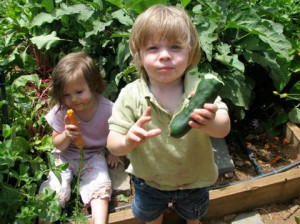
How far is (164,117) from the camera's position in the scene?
6.83 ft

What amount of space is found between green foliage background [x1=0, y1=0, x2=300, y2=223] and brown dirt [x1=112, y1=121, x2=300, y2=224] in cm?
18

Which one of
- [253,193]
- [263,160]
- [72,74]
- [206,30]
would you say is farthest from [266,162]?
[72,74]

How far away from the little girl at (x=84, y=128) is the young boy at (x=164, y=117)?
0.65 m

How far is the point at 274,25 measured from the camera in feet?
10.6

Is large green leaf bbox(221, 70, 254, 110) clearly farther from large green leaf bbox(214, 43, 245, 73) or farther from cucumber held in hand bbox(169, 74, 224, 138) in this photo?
cucumber held in hand bbox(169, 74, 224, 138)

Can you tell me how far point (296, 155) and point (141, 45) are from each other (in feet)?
7.10

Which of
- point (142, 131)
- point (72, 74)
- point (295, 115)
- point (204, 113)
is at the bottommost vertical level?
point (295, 115)

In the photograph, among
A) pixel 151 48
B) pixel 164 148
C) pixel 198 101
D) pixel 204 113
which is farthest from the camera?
pixel 164 148

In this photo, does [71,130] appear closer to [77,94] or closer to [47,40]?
[77,94]

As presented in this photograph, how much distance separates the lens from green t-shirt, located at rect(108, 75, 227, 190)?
2.08 m

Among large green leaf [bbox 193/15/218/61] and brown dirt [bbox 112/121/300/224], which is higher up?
large green leaf [bbox 193/15/218/61]

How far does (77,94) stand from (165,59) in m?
1.30

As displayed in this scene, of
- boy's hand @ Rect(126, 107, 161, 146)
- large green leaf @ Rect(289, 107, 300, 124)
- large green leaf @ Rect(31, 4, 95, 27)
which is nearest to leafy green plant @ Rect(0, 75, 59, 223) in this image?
large green leaf @ Rect(31, 4, 95, 27)

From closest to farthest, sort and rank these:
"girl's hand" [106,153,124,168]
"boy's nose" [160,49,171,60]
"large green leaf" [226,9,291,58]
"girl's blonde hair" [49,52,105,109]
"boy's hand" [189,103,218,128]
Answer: "boy's hand" [189,103,218,128]
"boy's nose" [160,49,171,60]
"girl's blonde hair" [49,52,105,109]
"large green leaf" [226,9,291,58]
"girl's hand" [106,153,124,168]
